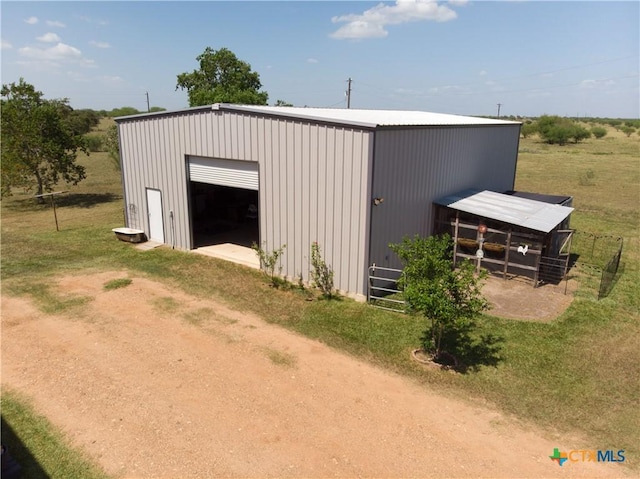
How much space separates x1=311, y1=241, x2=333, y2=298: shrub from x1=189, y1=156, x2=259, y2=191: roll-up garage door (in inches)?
118

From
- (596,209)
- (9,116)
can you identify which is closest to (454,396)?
(596,209)

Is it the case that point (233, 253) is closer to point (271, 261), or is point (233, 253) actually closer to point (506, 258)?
point (271, 261)

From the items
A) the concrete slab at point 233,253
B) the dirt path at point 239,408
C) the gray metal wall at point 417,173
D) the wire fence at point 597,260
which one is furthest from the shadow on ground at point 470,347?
the concrete slab at point 233,253

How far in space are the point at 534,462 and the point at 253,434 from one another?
4.36m

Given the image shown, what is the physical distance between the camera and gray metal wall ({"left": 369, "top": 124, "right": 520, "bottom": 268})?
12.7 meters

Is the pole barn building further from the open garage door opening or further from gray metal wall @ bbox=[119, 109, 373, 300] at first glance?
the open garage door opening

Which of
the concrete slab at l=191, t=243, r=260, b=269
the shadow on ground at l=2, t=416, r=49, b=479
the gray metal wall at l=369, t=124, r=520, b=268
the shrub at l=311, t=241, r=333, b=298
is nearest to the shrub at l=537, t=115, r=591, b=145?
the gray metal wall at l=369, t=124, r=520, b=268

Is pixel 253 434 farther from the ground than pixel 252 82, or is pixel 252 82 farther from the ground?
pixel 252 82

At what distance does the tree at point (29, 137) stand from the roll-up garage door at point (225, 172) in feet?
44.2

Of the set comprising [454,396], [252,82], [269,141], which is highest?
[252,82]

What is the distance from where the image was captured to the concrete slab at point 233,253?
51.6ft

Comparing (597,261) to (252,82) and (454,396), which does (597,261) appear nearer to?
(454,396)

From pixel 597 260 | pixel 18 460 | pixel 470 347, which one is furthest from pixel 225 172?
pixel 597 260

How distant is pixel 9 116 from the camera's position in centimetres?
2431
